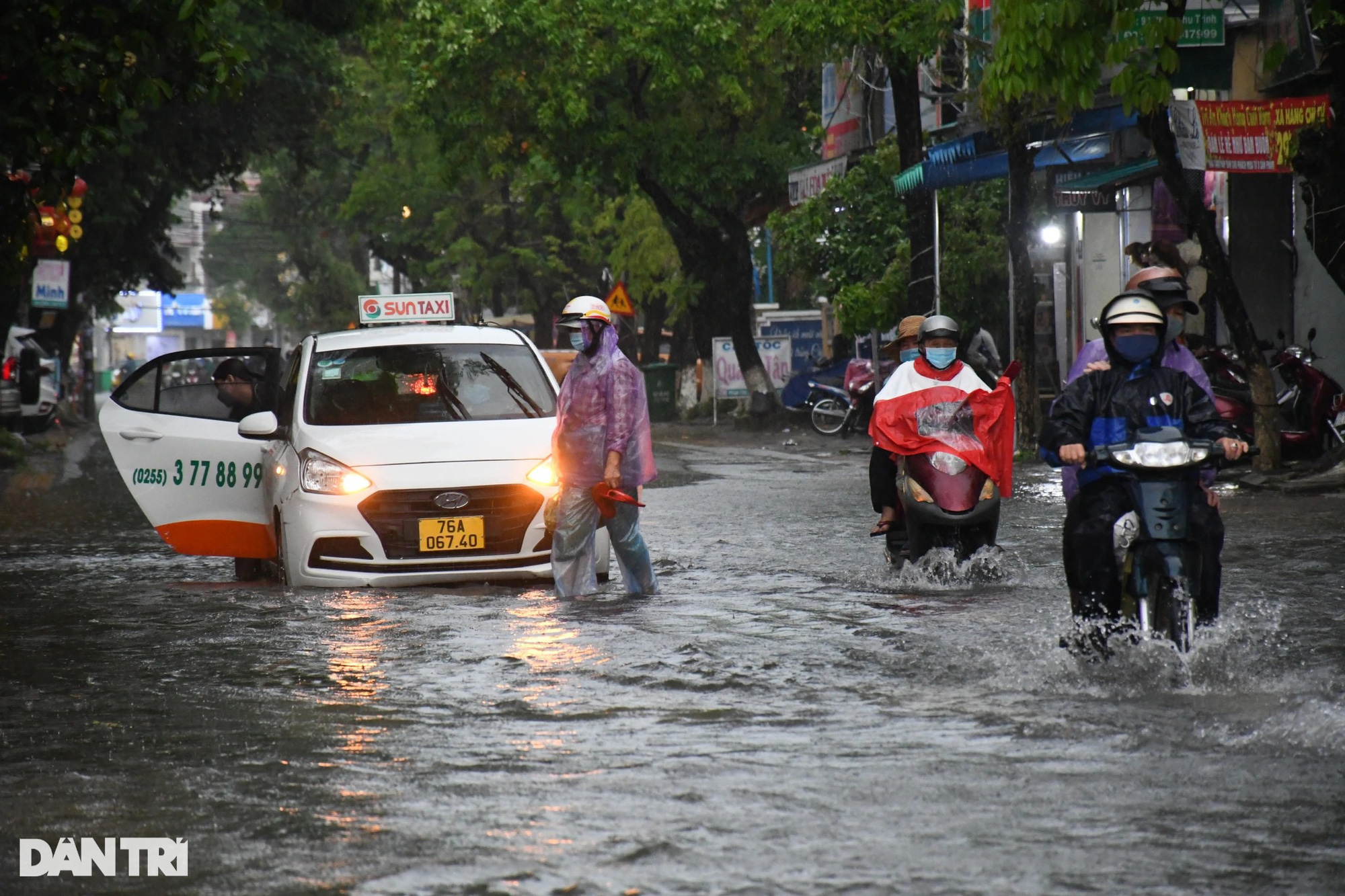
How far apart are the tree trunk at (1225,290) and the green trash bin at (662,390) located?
22790mm

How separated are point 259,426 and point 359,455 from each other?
29.5 inches

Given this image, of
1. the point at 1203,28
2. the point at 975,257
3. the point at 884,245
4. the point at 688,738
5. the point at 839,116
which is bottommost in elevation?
the point at 688,738

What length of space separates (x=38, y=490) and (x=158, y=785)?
Result: 16663mm

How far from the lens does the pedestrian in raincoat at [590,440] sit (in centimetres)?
1000

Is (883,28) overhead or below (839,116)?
below

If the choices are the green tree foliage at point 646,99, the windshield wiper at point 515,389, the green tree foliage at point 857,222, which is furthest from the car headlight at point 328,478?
the green tree foliage at point 646,99

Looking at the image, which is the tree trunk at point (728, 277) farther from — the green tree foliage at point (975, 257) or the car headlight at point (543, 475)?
the car headlight at point (543, 475)

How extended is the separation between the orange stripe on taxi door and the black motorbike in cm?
621

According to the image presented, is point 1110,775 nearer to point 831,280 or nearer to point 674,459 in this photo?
point 674,459

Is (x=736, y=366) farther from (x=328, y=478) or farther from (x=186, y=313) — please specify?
(x=186, y=313)

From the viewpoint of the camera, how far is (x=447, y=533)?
10.3 m

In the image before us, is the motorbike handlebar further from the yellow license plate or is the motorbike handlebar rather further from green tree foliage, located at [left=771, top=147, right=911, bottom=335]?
green tree foliage, located at [left=771, top=147, right=911, bottom=335]

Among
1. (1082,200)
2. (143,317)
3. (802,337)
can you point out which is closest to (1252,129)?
(1082,200)

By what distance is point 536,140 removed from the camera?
33.4 metres
